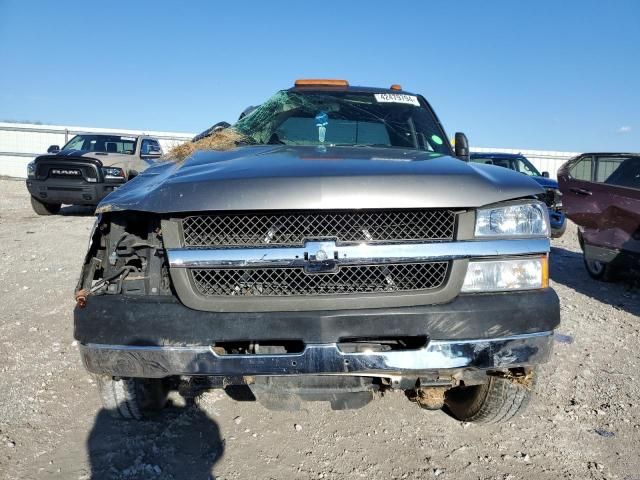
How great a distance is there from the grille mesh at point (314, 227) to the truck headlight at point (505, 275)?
0.65ft

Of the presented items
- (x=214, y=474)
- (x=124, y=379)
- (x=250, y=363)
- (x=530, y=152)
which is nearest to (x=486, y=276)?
(x=250, y=363)

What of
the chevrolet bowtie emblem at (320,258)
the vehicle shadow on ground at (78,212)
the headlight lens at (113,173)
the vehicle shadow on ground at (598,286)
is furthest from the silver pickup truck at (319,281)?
the vehicle shadow on ground at (78,212)

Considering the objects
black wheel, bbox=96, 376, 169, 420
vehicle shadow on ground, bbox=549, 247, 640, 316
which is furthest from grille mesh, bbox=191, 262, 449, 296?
vehicle shadow on ground, bbox=549, 247, 640, 316

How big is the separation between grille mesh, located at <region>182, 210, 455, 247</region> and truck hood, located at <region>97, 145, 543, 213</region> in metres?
0.09

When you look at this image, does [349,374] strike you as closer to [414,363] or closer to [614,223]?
[414,363]

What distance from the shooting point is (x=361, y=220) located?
6.71 ft

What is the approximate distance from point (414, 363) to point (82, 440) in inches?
72.3

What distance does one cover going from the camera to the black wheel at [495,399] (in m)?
2.41

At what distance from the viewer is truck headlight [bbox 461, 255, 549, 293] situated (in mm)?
2068

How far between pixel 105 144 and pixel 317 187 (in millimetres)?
11151

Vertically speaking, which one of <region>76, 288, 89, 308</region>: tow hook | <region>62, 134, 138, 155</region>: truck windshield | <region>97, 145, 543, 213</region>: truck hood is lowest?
<region>76, 288, 89, 308</region>: tow hook

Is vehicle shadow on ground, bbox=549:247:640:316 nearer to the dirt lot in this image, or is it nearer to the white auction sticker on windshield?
the dirt lot

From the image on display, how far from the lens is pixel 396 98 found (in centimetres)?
380

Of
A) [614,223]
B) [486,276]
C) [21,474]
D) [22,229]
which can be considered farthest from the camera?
[22,229]
